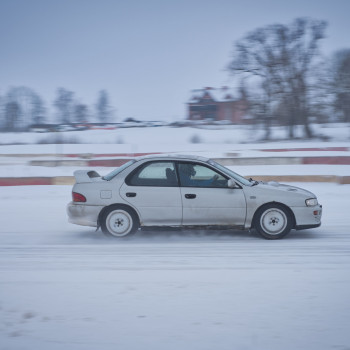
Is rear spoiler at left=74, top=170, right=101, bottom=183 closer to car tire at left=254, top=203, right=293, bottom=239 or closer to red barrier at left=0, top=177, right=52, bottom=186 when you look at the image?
car tire at left=254, top=203, right=293, bottom=239

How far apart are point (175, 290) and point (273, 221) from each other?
277cm

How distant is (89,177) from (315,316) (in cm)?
438

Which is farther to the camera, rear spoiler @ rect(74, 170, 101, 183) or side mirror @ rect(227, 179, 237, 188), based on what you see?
rear spoiler @ rect(74, 170, 101, 183)

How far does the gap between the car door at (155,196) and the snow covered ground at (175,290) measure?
39 centimetres

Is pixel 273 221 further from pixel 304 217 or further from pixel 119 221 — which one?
pixel 119 221

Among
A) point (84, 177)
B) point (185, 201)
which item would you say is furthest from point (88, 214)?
point (185, 201)

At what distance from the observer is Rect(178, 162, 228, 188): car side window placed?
22.7 feet

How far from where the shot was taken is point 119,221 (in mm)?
7031

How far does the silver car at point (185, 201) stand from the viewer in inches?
269

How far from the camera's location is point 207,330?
12.2 feet

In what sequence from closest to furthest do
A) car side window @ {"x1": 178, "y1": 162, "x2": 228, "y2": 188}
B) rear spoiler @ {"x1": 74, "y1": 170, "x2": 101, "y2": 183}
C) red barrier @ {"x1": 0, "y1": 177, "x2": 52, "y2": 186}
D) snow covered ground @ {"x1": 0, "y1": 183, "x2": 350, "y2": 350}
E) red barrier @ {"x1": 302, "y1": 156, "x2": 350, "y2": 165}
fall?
snow covered ground @ {"x1": 0, "y1": 183, "x2": 350, "y2": 350}
car side window @ {"x1": 178, "y1": 162, "x2": 228, "y2": 188}
rear spoiler @ {"x1": 74, "y1": 170, "x2": 101, "y2": 183}
red barrier @ {"x1": 0, "y1": 177, "x2": 52, "y2": 186}
red barrier @ {"x1": 302, "y1": 156, "x2": 350, "y2": 165}

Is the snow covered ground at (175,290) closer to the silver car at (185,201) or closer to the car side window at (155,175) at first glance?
the silver car at (185,201)

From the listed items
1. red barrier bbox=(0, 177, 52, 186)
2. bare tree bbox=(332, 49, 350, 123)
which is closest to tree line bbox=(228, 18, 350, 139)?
bare tree bbox=(332, 49, 350, 123)

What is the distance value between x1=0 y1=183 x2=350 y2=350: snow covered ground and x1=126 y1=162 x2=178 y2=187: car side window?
916mm
